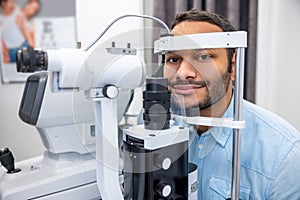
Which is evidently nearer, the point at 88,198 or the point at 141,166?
the point at 141,166

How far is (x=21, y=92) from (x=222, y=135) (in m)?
1.08

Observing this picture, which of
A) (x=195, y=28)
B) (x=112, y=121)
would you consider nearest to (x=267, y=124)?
(x=195, y=28)

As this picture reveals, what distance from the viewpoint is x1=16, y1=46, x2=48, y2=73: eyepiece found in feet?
1.65

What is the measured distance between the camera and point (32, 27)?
1407 millimetres

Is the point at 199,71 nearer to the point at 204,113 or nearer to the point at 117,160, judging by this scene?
the point at 204,113

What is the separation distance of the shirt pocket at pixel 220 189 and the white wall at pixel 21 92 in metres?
0.79

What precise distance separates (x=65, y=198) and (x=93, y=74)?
355mm

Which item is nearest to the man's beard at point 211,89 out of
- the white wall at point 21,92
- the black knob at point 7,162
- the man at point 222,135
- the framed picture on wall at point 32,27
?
the man at point 222,135

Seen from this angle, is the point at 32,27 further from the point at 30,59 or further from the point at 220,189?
the point at 220,189

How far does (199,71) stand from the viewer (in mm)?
681

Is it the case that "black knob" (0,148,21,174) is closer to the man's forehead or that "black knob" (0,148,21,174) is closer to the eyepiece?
the eyepiece

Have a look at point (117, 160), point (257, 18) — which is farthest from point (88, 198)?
point (257, 18)

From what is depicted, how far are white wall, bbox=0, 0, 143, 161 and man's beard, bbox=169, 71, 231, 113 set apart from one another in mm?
647

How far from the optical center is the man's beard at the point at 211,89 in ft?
2.16
